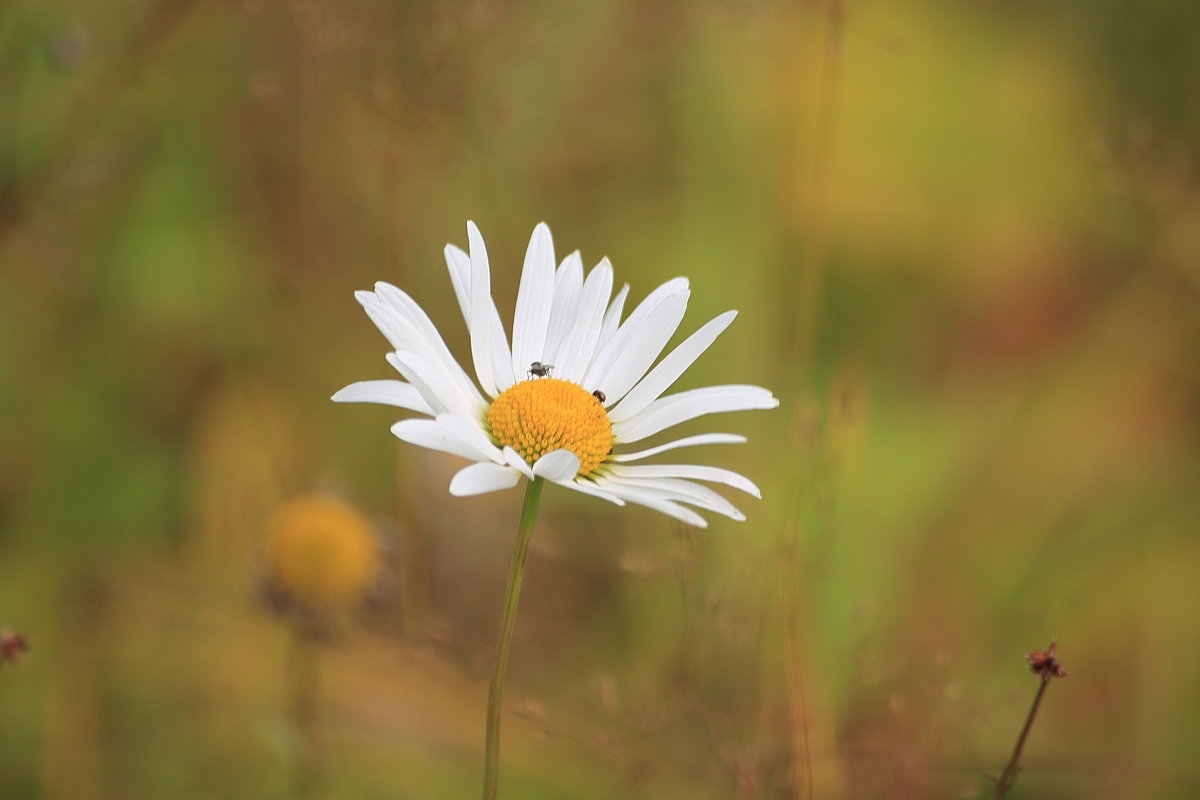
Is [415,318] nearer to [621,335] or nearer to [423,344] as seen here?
[423,344]

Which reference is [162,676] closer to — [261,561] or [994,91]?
[261,561]

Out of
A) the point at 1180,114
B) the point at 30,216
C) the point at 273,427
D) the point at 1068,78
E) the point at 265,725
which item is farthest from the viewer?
the point at 1068,78

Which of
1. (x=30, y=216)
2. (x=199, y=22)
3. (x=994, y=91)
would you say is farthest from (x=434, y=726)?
(x=994, y=91)

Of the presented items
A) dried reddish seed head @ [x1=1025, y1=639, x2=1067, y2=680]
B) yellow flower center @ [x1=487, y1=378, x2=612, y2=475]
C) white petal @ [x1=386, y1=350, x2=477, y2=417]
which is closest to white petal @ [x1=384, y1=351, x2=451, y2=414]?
Answer: white petal @ [x1=386, y1=350, x2=477, y2=417]

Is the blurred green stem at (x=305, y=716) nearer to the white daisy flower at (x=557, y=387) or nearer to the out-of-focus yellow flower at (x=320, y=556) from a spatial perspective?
the out-of-focus yellow flower at (x=320, y=556)

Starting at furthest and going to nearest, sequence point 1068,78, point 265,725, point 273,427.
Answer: point 1068,78
point 273,427
point 265,725

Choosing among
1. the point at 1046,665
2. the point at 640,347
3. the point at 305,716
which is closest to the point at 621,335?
the point at 640,347

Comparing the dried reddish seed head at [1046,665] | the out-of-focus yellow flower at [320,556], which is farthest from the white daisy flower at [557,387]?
the out-of-focus yellow flower at [320,556]
